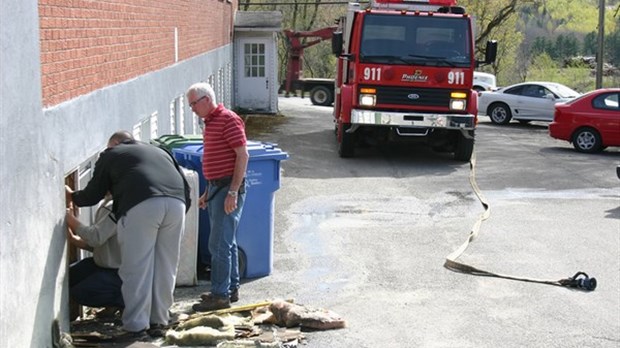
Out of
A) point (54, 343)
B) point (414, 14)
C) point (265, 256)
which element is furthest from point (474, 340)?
point (414, 14)

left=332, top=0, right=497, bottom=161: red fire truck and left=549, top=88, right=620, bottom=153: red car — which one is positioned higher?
left=332, top=0, right=497, bottom=161: red fire truck

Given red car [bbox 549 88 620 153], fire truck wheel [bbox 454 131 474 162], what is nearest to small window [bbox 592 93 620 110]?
red car [bbox 549 88 620 153]

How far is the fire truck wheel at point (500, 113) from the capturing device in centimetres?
2877

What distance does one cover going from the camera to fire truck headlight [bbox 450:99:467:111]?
1788 cm

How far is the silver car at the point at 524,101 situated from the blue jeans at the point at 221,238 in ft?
68.7

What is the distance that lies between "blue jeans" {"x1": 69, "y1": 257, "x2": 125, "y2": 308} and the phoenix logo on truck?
36.9ft

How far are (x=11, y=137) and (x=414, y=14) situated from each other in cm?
1303

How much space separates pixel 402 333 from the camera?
759cm

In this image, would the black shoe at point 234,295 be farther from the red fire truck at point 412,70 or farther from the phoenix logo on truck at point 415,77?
the phoenix logo on truck at point 415,77

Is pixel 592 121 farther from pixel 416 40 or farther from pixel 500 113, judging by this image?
pixel 500 113

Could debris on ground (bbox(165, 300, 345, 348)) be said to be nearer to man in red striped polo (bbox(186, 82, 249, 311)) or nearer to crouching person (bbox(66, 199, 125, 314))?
man in red striped polo (bbox(186, 82, 249, 311))

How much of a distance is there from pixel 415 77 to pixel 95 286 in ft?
37.6

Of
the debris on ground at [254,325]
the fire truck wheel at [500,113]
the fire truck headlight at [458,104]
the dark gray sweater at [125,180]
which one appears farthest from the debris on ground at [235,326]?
the fire truck wheel at [500,113]

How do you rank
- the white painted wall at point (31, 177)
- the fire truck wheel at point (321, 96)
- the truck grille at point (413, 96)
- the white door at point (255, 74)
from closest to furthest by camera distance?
1. the white painted wall at point (31, 177)
2. the truck grille at point (413, 96)
3. the white door at point (255, 74)
4. the fire truck wheel at point (321, 96)
